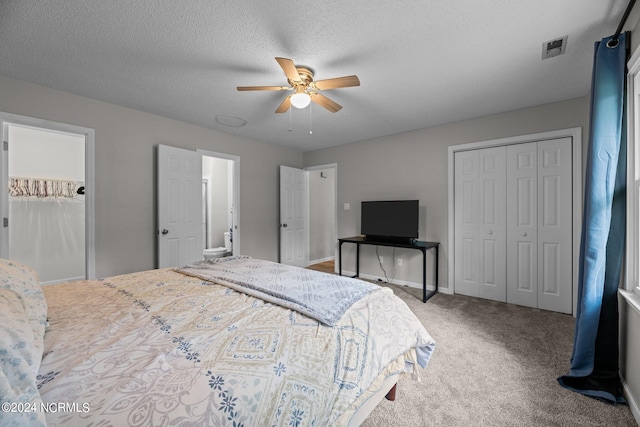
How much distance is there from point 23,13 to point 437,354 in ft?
12.4

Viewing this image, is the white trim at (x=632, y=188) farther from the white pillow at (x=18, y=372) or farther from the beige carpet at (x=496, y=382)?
the white pillow at (x=18, y=372)

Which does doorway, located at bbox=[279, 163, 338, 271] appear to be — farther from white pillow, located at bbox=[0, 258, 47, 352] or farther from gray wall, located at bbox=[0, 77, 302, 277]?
white pillow, located at bbox=[0, 258, 47, 352]

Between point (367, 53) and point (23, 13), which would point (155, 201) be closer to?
point (23, 13)

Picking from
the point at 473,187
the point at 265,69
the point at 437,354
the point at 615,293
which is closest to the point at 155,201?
the point at 265,69

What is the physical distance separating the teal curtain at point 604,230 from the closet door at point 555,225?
4.82ft

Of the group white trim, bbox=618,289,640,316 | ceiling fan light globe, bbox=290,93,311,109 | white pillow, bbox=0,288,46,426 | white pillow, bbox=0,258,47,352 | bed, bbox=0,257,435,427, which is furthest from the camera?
ceiling fan light globe, bbox=290,93,311,109

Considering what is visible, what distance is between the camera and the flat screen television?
375 centimetres

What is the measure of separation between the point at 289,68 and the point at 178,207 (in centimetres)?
252

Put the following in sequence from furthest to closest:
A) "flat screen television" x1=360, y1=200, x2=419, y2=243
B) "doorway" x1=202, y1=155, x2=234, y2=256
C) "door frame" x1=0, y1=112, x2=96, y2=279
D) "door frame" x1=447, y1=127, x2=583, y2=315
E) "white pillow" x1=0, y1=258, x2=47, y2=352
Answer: "doorway" x1=202, y1=155, x2=234, y2=256 → "flat screen television" x1=360, y1=200, x2=419, y2=243 → "door frame" x1=447, y1=127, x2=583, y2=315 → "door frame" x1=0, y1=112, x2=96, y2=279 → "white pillow" x1=0, y1=258, x2=47, y2=352

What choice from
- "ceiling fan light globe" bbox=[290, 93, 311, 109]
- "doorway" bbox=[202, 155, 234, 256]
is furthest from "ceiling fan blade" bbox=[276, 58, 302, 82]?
"doorway" bbox=[202, 155, 234, 256]

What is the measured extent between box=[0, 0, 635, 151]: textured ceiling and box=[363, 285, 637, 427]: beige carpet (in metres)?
2.41

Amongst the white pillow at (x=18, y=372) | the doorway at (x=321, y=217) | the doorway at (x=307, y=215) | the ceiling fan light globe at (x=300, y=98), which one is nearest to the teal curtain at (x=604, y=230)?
the ceiling fan light globe at (x=300, y=98)

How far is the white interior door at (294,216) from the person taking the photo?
16.1 feet

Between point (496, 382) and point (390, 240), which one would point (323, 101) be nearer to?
point (390, 240)
